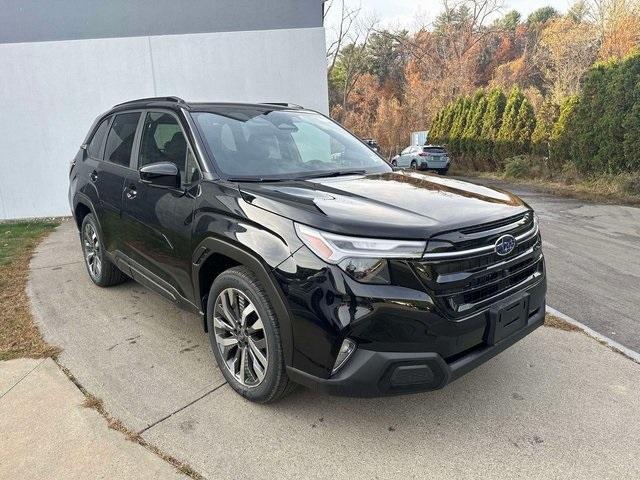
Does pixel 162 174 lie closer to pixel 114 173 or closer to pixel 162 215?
pixel 162 215

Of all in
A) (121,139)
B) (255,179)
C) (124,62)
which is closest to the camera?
(255,179)

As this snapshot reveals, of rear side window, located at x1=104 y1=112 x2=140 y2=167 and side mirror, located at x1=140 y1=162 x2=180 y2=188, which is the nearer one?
side mirror, located at x1=140 y1=162 x2=180 y2=188

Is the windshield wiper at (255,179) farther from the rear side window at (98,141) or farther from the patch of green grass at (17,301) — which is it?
the rear side window at (98,141)

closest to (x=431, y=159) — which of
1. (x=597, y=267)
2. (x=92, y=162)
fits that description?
(x=597, y=267)

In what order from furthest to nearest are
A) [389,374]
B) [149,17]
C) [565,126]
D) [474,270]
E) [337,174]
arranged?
1. [565,126]
2. [149,17]
3. [337,174]
4. [474,270]
5. [389,374]

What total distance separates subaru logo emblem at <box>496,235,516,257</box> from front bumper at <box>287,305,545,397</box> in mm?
617

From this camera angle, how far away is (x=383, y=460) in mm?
2447

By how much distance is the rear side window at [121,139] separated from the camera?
4.11 m

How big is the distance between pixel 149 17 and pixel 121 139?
6447 mm

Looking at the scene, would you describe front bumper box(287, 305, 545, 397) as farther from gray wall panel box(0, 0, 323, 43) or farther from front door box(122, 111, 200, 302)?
gray wall panel box(0, 0, 323, 43)

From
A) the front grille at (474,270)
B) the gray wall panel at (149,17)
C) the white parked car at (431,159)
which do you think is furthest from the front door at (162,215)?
the white parked car at (431,159)

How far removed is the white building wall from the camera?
31.3 ft

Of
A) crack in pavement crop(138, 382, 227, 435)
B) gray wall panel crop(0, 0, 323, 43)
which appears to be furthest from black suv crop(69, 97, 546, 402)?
gray wall panel crop(0, 0, 323, 43)

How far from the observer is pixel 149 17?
9.50 m
